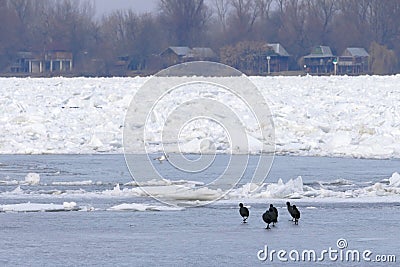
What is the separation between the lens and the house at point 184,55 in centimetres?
6000

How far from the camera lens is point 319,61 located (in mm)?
63344

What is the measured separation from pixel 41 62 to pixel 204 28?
11040 millimetres

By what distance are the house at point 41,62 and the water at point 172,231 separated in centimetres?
5448

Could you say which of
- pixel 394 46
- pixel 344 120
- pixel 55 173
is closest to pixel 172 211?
pixel 55 173

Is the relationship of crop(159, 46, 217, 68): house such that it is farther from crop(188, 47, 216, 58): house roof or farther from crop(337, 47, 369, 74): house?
crop(337, 47, 369, 74): house

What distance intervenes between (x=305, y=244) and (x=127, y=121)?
A: 12944mm

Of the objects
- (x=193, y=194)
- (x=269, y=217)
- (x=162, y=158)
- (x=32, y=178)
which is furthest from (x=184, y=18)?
(x=269, y=217)

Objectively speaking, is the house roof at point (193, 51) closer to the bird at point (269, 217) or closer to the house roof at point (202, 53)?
the house roof at point (202, 53)

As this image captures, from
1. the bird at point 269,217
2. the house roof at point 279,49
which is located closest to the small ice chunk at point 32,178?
the bird at point 269,217

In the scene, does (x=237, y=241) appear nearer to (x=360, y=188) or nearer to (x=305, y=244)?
(x=305, y=244)

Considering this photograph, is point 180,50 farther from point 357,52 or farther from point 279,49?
point 357,52

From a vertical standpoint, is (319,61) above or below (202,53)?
below

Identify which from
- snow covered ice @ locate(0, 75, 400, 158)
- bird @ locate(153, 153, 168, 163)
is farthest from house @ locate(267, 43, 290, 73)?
bird @ locate(153, 153, 168, 163)

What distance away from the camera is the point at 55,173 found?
12758mm
